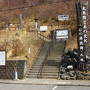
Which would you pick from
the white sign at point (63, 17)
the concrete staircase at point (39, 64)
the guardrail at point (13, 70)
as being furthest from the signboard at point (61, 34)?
the guardrail at point (13, 70)

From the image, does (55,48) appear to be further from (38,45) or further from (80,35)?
(80,35)

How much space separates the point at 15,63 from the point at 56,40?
31.8 ft

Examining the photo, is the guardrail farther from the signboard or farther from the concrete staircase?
the signboard

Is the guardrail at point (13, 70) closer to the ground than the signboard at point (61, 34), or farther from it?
closer to the ground

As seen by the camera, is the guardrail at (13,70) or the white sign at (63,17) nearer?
the guardrail at (13,70)

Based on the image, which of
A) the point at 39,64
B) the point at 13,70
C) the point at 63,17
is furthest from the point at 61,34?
the point at 13,70

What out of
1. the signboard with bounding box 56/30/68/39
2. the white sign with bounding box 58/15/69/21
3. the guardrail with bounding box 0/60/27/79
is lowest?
the guardrail with bounding box 0/60/27/79

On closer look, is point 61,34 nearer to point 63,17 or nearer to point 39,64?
point 63,17

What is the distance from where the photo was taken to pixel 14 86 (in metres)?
24.9

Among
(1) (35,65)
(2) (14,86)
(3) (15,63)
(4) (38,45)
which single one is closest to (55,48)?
(4) (38,45)

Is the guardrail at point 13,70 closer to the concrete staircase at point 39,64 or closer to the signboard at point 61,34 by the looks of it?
the concrete staircase at point 39,64

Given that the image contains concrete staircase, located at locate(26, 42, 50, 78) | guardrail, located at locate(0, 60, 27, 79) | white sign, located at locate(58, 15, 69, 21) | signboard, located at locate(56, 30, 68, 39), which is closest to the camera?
guardrail, located at locate(0, 60, 27, 79)

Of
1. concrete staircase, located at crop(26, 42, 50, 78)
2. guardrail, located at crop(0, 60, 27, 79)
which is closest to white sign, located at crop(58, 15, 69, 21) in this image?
concrete staircase, located at crop(26, 42, 50, 78)

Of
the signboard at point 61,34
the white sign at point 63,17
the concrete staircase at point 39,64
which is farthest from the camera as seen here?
the white sign at point 63,17
